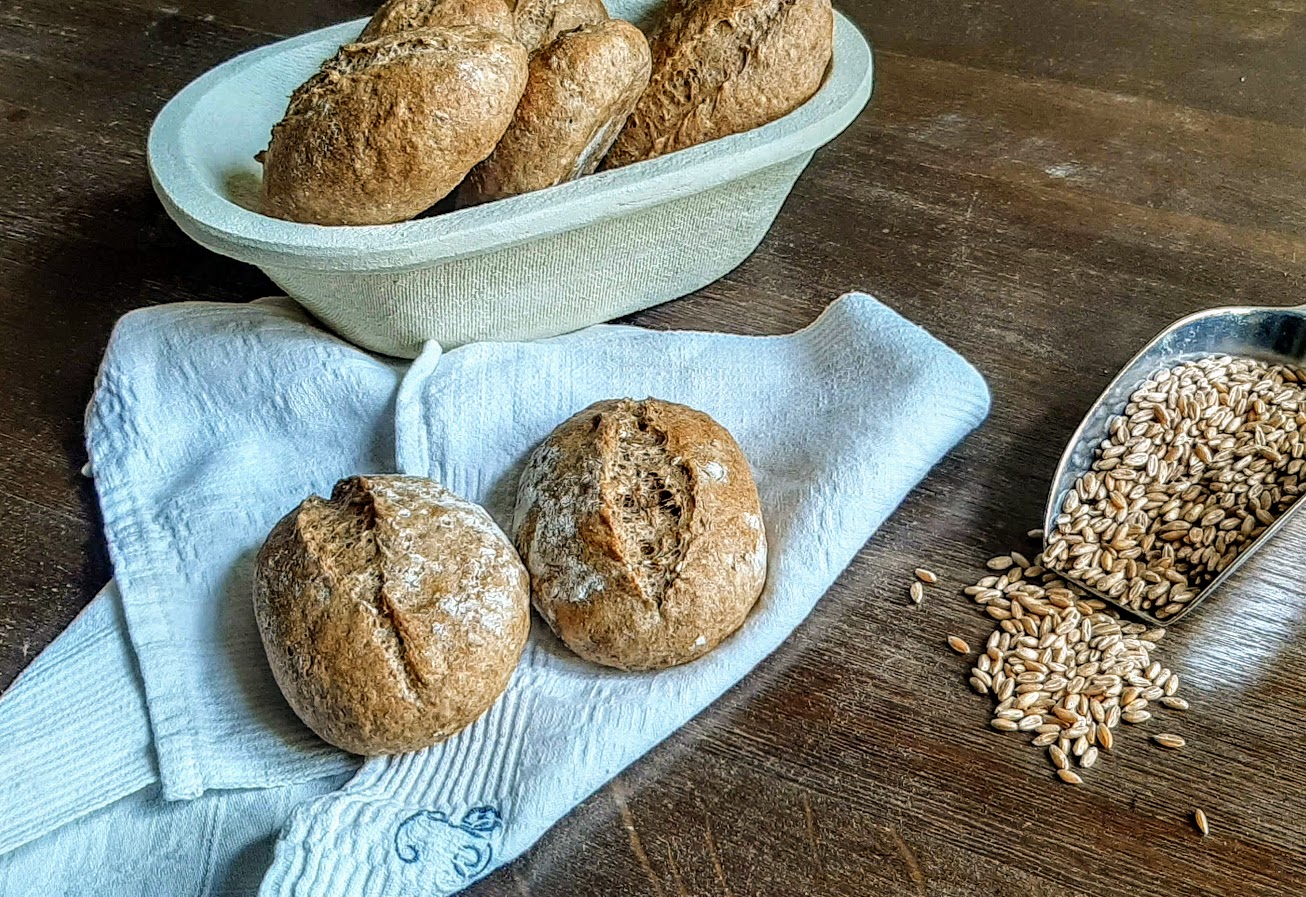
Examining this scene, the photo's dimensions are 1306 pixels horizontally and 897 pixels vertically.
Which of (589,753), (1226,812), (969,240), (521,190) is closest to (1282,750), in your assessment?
(1226,812)

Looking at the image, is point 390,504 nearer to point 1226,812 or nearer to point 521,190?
point 521,190

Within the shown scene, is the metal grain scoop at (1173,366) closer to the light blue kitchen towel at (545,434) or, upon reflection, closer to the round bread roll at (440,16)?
the light blue kitchen towel at (545,434)

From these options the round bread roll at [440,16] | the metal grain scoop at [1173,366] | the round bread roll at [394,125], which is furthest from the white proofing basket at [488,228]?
the metal grain scoop at [1173,366]

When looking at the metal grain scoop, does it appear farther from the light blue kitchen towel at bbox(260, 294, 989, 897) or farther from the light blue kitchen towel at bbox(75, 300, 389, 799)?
the light blue kitchen towel at bbox(75, 300, 389, 799)

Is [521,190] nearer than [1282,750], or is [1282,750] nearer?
[1282,750]

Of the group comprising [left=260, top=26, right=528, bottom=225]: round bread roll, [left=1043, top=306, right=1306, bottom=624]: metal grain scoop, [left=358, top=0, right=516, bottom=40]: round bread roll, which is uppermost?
[left=358, top=0, right=516, bottom=40]: round bread roll

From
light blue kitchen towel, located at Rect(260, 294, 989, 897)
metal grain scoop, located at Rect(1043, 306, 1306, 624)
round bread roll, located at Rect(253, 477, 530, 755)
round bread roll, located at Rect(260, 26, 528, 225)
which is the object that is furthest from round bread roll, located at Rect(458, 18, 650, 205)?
metal grain scoop, located at Rect(1043, 306, 1306, 624)

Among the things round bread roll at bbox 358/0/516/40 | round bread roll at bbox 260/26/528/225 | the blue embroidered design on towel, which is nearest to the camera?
the blue embroidered design on towel
